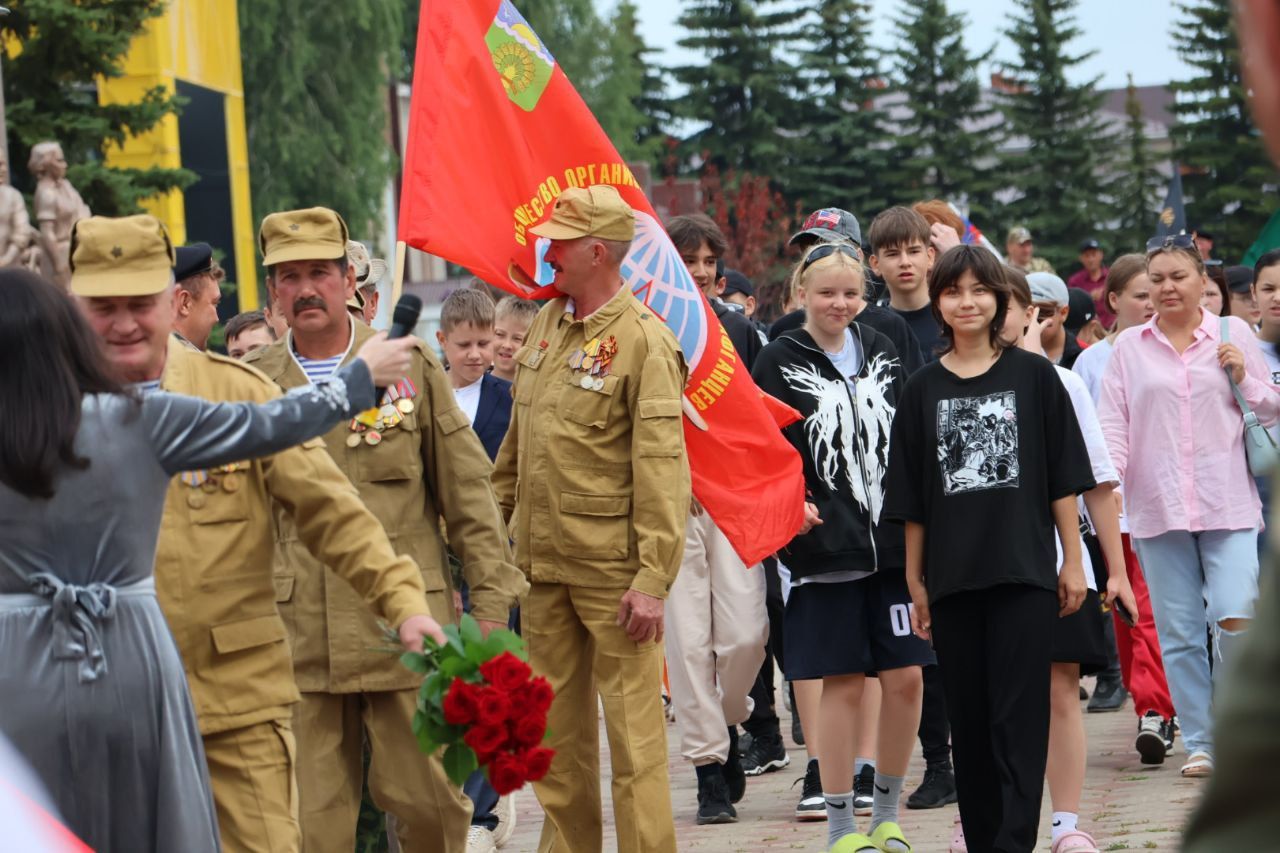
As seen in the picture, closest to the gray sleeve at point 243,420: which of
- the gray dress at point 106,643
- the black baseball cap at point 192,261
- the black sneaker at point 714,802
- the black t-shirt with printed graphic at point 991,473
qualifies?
the gray dress at point 106,643

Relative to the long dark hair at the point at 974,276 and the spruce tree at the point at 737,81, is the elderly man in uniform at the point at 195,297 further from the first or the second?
the spruce tree at the point at 737,81

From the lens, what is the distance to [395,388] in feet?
20.6

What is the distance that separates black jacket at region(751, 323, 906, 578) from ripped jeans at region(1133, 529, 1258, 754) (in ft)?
5.29

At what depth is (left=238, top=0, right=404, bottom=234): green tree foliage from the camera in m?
39.9

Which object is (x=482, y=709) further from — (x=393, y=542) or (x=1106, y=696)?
(x=1106, y=696)

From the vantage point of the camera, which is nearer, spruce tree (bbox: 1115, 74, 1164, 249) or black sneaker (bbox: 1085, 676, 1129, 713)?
black sneaker (bbox: 1085, 676, 1129, 713)

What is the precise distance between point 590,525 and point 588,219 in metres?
1.02

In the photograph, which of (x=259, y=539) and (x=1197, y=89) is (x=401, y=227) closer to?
(x=259, y=539)

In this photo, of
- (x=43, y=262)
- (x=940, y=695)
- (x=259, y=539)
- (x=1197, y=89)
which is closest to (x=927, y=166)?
(x=1197, y=89)

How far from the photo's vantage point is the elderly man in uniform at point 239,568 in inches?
190

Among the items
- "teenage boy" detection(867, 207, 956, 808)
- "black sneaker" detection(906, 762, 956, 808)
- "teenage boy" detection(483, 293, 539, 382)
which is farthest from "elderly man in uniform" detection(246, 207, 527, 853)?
"teenage boy" detection(483, 293, 539, 382)

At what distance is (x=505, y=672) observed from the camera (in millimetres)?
4648

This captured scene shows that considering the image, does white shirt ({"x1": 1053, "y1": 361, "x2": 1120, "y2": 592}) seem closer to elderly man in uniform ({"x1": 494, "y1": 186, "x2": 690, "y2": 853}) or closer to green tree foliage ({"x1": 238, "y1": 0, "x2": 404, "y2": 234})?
elderly man in uniform ({"x1": 494, "y1": 186, "x2": 690, "y2": 853})

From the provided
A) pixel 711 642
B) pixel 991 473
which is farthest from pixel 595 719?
pixel 711 642
